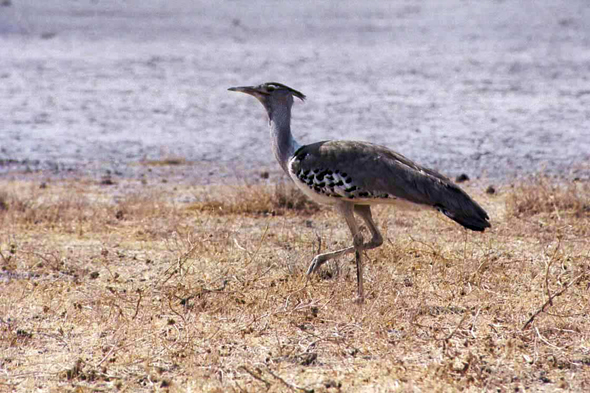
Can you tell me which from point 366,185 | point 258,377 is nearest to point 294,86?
point 366,185

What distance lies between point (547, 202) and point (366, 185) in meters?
2.66

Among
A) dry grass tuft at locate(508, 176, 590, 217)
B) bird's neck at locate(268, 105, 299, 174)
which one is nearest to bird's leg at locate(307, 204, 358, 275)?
bird's neck at locate(268, 105, 299, 174)

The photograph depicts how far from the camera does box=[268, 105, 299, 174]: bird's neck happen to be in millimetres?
5922

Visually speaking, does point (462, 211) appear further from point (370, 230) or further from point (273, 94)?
point (273, 94)

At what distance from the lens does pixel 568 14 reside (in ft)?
75.9

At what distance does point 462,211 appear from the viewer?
528 cm

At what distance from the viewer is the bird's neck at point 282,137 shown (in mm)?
5922

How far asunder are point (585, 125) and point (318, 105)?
11.4 ft

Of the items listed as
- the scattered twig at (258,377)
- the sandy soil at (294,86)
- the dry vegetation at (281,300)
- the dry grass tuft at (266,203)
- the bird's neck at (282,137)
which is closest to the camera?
the scattered twig at (258,377)

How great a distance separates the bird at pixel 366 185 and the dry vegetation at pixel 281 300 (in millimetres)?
400

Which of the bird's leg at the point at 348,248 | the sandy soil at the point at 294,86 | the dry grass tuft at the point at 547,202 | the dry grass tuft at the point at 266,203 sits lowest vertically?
the sandy soil at the point at 294,86

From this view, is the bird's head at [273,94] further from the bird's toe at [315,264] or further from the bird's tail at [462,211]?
the bird's tail at [462,211]

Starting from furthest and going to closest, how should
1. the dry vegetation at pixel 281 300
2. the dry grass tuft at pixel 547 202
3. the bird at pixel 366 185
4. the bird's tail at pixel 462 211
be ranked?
the dry grass tuft at pixel 547 202 < the bird at pixel 366 185 < the bird's tail at pixel 462 211 < the dry vegetation at pixel 281 300

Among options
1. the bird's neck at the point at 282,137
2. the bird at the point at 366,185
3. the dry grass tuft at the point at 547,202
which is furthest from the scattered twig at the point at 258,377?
the dry grass tuft at the point at 547,202
